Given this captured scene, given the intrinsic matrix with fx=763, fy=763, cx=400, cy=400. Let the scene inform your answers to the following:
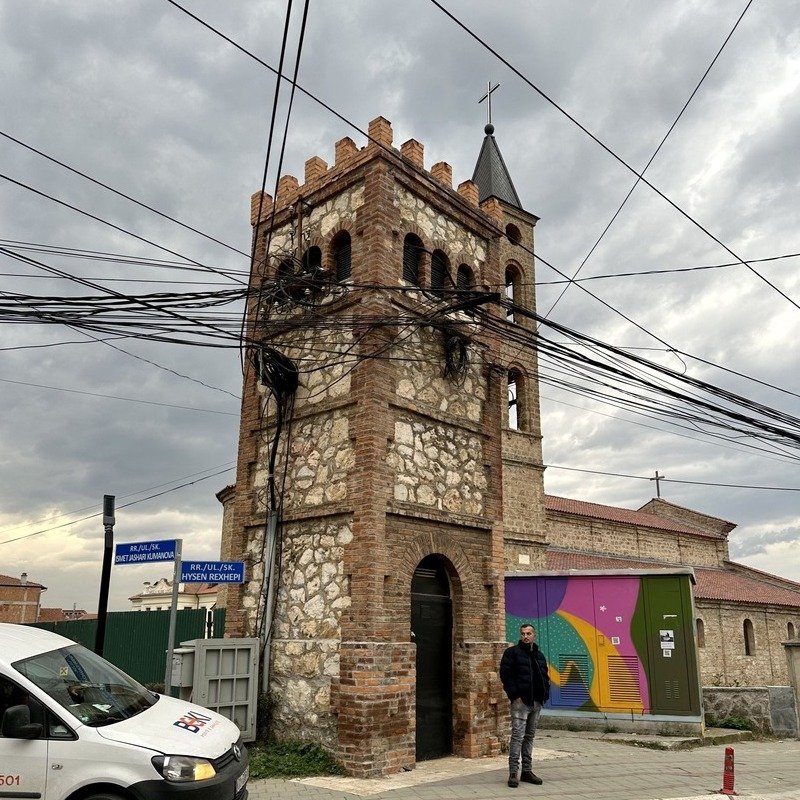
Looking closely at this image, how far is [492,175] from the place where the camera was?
3694 cm

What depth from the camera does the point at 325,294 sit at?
12.1 meters

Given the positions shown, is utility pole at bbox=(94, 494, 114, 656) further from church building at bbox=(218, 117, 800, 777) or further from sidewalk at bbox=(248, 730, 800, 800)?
sidewalk at bbox=(248, 730, 800, 800)

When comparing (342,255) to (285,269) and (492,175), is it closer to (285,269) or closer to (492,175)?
(285,269)

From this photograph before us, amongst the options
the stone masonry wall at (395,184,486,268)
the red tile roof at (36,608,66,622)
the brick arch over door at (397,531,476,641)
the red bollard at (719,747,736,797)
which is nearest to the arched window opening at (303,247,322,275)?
the stone masonry wall at (395,184,486,268)

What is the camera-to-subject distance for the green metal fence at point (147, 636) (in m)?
14.9

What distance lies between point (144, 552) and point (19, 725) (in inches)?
168

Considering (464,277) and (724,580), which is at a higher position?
(464,277)

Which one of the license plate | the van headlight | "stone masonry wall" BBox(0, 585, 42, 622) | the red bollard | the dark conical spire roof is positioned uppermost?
the dark conical spire roof

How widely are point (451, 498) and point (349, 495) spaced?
6.07 feet

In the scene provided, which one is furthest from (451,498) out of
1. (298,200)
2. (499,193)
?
(499,193)

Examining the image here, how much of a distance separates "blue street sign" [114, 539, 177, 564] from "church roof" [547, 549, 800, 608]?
2280cm

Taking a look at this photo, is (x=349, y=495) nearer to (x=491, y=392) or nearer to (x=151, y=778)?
(x=491, y=392)

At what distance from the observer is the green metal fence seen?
14.9 m

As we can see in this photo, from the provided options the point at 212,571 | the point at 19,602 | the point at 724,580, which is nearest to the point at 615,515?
the point at 724,580
